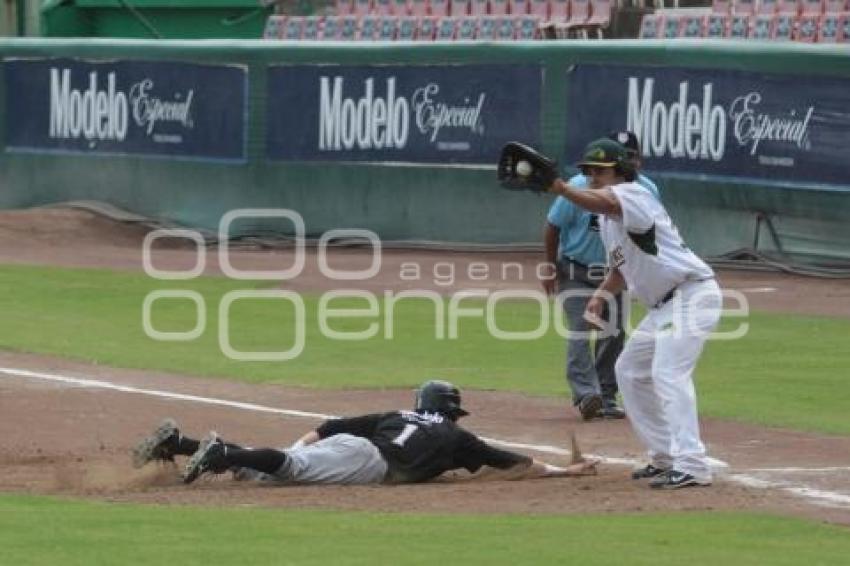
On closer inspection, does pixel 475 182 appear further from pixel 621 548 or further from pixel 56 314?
pixel 621 548

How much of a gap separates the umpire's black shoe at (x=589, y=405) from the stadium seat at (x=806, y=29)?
41.6 ft

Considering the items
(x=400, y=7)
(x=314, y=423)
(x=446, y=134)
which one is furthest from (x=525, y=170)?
(x=400, y=7)

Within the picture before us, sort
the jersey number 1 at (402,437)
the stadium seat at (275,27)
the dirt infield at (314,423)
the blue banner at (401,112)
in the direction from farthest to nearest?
the stadium seat at (275,27) < the blue banner at (401,112) < the jersey number 1 at (402,437) < the dirt infield at (314,423)

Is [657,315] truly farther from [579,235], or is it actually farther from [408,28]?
[408,28]

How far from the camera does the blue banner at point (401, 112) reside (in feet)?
78.7

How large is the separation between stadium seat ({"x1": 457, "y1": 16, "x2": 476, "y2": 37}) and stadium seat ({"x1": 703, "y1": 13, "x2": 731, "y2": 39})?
3.79 meters

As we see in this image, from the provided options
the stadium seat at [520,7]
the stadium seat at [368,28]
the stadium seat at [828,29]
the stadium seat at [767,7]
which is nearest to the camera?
the stadium seat at [828,29]

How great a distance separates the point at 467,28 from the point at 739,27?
14.8ft

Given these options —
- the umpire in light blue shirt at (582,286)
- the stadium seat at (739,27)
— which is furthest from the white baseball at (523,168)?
the stadium seat at (739,27)

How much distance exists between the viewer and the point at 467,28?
2902 centimetres

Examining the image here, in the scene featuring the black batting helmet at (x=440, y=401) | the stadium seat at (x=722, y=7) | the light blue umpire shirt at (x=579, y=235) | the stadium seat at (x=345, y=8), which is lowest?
the black batting helmet at (x=440, y=401)

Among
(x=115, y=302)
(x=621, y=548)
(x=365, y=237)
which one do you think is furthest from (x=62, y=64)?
(x=621, y=548)

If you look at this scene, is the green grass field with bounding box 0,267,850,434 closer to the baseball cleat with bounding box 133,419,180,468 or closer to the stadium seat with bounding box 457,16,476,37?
the baseball cleat with bounding box 133,419,180,468

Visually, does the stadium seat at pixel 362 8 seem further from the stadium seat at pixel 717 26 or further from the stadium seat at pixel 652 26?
the stadium seat at pixel 717 26
